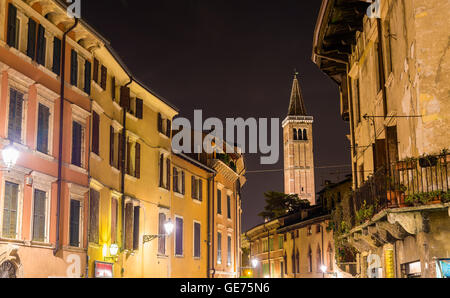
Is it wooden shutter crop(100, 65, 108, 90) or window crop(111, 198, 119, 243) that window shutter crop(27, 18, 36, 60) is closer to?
wooden shutter crop(100, 65, 108, 90)

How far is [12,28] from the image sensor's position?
60.4 ft

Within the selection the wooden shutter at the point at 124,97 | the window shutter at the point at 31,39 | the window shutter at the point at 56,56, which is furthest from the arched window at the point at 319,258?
the window shutter at the point at 31,39

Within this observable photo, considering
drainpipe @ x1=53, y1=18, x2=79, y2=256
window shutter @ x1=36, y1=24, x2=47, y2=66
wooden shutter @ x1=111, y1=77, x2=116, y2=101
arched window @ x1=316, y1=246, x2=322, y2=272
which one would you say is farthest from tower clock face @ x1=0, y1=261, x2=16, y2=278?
arched window @ x1=316, y1=246, x2=322, y2=272

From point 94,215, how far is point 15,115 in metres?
6.44

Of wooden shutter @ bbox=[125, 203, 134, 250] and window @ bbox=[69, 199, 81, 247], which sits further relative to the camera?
wooden shutter @ bbox=[125, 203, 134, 250]

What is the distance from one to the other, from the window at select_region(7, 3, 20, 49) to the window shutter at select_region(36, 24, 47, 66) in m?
1.18

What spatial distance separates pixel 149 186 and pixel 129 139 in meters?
3.21

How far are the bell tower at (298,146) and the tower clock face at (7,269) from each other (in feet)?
582

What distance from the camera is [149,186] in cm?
3131

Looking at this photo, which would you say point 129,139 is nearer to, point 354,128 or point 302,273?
point 354,128

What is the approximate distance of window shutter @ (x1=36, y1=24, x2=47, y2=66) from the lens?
19.9 m

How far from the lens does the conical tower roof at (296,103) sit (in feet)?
632

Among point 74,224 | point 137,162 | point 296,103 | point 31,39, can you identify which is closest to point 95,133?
point 74,224
